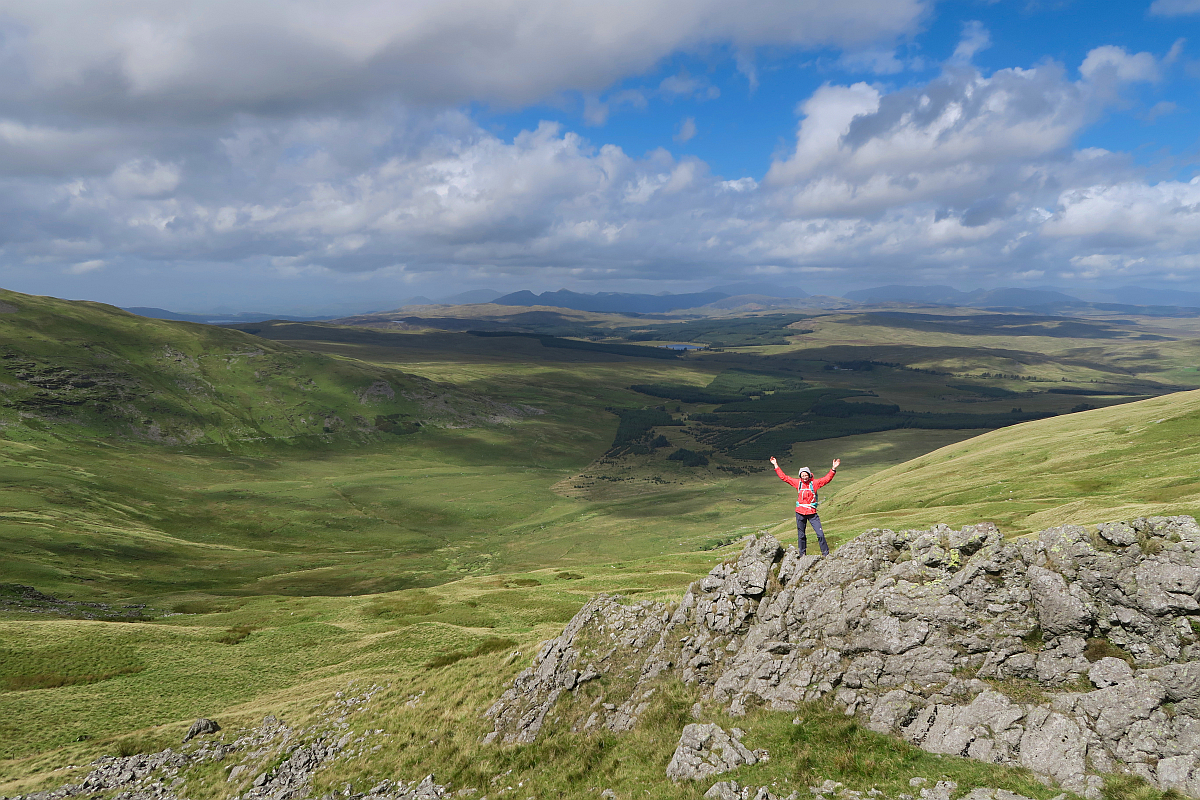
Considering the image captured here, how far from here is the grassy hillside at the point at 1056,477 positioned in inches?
1966

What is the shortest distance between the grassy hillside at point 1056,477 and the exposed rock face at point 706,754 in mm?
32060

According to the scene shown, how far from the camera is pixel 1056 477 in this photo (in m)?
75.3

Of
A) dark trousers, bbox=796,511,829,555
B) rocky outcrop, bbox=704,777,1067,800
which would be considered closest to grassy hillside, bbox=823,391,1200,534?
dark trousers, bbox=796,511,829,555

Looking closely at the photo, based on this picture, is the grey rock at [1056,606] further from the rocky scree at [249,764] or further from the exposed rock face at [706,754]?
the rocky scree at [249,764]

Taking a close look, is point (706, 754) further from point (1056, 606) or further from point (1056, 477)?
point (1056, 477)

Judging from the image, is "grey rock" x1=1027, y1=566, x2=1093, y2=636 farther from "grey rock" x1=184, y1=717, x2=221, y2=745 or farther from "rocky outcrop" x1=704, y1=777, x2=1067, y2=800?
"grey rock" x1=184, y1=717, x2=221, y2=745

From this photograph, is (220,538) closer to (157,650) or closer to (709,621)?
(157,650)

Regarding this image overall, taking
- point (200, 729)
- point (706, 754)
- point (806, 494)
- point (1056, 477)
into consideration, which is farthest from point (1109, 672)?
point (1056, 477)

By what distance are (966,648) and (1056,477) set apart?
73159 mm

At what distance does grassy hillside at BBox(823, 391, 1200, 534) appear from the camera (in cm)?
4994

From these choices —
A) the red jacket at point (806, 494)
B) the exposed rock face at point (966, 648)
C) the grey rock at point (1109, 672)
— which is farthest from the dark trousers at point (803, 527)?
the grey rock at point (1109, 672)

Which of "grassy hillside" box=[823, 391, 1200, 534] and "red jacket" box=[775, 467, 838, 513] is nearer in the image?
"red jacket" box=[775, 467, 838, 513]

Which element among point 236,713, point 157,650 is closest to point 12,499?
point 157,650

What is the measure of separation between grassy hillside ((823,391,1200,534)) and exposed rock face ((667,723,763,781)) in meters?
32.1
